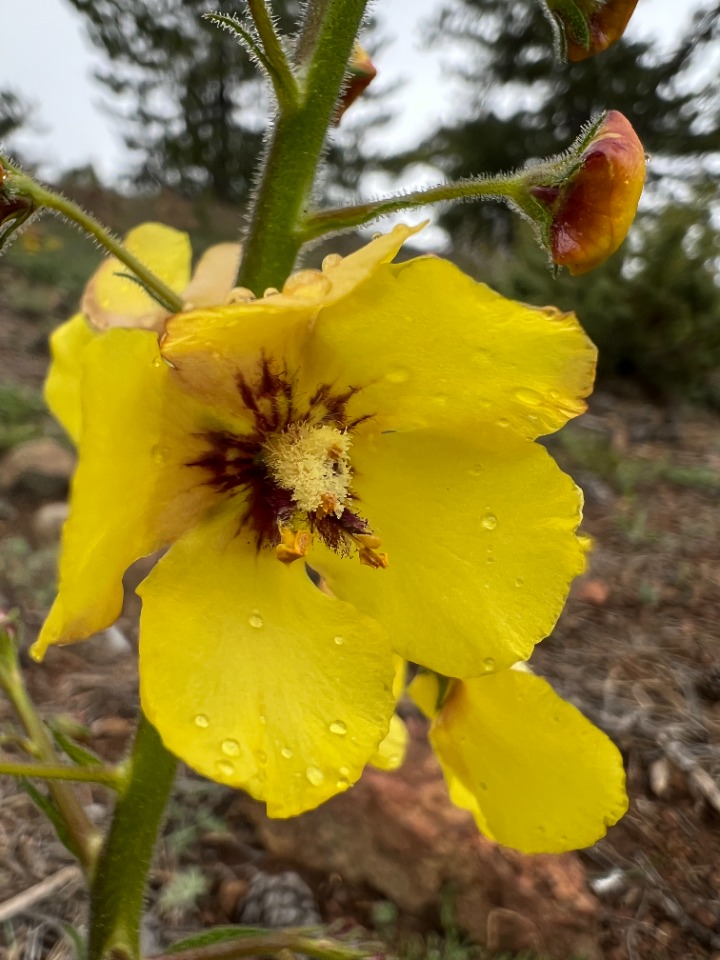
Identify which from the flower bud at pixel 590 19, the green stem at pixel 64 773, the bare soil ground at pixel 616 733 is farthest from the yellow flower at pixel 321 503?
the bare soil ground at pixel 616 733

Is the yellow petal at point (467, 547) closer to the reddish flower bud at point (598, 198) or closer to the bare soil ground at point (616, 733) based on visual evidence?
the reddish flower bud at point (598, 198)

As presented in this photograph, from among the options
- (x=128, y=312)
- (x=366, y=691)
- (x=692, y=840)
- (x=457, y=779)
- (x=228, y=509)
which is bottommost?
(x=692, y=840)

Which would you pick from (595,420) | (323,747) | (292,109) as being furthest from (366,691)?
(595,420)

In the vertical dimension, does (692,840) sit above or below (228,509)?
below

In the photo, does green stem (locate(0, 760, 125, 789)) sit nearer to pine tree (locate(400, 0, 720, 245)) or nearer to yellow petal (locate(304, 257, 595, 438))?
yellow petal (locate(304, 257, 595, 438))

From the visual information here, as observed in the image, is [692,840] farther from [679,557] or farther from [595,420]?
[595,420]

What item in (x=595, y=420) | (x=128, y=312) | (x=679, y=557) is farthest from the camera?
(x=595, y=420)
